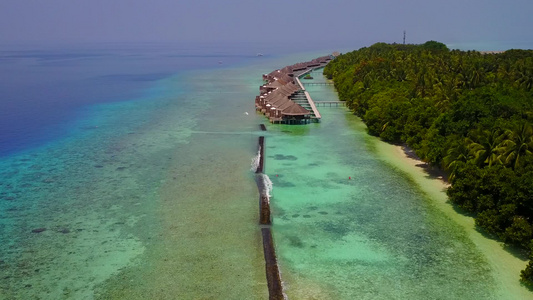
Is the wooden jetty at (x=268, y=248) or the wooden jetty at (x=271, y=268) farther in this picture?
the wooden jetty at (x=268, y=248)

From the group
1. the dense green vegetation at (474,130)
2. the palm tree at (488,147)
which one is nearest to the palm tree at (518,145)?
the dense green vegetation at (474,130)

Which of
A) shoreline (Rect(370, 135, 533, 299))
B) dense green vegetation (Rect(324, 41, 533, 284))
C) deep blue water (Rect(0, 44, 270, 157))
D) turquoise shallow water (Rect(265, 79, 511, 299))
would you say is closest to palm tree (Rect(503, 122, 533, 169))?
dense green vegetation (Rect(324, 41, 533, 284))

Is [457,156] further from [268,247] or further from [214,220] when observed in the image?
[214,220]

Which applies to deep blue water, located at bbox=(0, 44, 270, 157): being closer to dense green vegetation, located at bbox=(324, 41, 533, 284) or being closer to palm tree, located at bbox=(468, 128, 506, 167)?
dense green vegetation, located at bbox=(324, 41, 533, 284)

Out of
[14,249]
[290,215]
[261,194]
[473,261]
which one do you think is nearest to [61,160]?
[14,249]

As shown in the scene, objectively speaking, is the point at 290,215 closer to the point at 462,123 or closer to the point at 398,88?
the point at 462,123

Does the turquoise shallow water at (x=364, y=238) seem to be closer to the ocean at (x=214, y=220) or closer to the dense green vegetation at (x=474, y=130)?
the ocean at (x=214, y=220)
